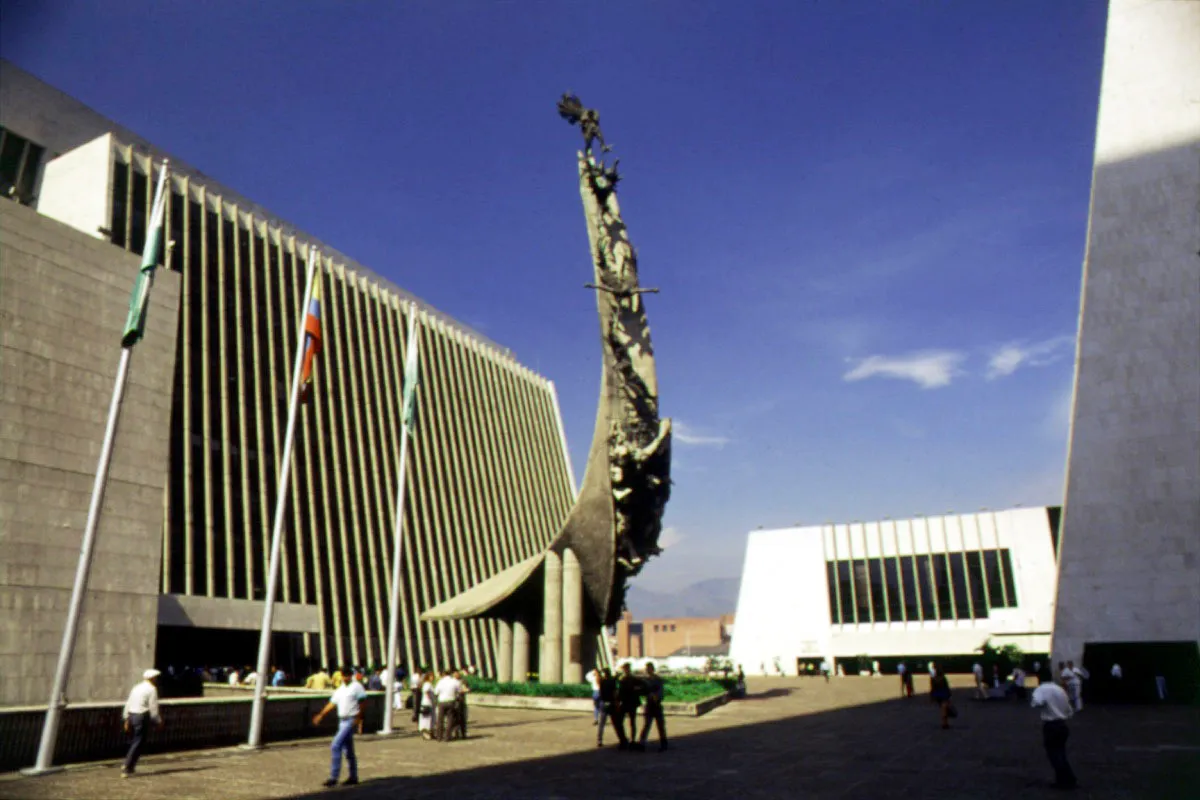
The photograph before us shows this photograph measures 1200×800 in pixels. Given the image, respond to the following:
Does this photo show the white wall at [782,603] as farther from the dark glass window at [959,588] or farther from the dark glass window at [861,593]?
the dark glass window at [959,588]

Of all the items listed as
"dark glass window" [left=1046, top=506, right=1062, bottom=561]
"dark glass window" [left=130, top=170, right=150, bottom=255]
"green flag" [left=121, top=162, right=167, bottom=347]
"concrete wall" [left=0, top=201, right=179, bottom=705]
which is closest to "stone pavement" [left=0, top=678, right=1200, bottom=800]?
"concrete wall" [left=0, top=201, right=179, bottom=705]

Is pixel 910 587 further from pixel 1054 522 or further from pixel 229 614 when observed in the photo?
pixel 229 614

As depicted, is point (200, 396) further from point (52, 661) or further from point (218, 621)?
point (52, 661)

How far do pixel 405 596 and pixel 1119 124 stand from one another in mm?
47286

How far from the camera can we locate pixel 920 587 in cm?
6906

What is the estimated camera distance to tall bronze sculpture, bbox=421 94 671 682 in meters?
28.3

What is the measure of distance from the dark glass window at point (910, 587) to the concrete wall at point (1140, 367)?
120ft

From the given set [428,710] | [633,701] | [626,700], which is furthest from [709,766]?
[428,710]

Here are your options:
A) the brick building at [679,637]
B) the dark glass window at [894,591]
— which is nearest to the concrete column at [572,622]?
the dark glass window at [894,591]

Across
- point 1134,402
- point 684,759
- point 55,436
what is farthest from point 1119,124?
point 55,436

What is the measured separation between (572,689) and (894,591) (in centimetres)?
5135

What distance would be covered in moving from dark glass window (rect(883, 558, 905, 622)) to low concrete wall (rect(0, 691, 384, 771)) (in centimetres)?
5898

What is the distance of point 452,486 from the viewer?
63281 millimetres

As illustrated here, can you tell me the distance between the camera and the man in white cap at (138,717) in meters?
12.6
